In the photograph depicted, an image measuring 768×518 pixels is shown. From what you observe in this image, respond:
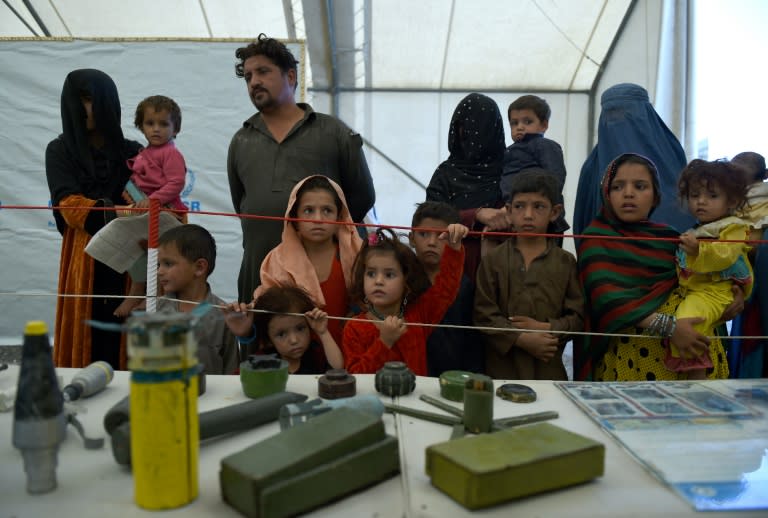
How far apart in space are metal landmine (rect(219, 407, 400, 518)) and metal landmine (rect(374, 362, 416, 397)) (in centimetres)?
30

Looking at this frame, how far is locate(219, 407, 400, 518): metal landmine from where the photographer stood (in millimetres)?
661

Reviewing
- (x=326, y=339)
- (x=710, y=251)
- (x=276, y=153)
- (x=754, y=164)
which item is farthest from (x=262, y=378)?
(x=754, y=164)

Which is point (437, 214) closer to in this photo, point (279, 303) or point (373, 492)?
point (279, 303)

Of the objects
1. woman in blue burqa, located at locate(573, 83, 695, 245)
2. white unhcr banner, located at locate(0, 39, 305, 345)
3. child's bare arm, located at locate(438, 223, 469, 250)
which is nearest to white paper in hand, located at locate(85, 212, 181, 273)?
child's bare arm, located at locate(438, 223, 469, 250)

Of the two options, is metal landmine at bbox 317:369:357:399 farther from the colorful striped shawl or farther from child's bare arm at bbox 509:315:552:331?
the colorful striped shawl

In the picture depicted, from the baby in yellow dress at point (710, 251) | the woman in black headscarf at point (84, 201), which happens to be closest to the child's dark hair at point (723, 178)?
the baby in yellow dress at point (710, 251)

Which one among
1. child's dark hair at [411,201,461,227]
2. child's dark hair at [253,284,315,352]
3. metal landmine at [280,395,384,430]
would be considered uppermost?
child's dark hair at [411,201,461,227]

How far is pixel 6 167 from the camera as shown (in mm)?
4012

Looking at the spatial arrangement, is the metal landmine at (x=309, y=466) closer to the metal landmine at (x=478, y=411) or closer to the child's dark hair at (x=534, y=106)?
the metal landmine at (x=478, y=411)

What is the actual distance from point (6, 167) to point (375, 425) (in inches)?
170

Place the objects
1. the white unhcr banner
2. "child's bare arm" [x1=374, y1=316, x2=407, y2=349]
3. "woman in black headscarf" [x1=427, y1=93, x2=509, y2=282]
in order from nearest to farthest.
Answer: "child's bare arm" [x1=374, y1=316, x2=407, y2=349] < "woman in black headscarf" [x1=427, y1=93, x2=509, y2=282] < the white unhcr banner

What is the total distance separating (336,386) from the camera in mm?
1087

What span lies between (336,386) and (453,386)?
0.23 metres

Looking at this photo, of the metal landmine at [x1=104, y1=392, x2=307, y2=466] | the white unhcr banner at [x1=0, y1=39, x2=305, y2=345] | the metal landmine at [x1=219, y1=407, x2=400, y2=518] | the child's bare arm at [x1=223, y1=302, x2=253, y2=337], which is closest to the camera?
the metal landmine at [x1=219, y1=407, x2=400, y2=518]
